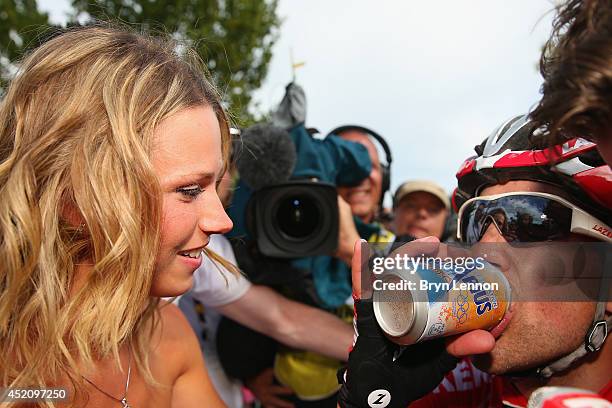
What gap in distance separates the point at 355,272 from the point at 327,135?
161cm

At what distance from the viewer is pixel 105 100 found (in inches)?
59.1

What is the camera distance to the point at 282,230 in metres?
2.68

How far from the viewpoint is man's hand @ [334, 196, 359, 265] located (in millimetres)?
2809

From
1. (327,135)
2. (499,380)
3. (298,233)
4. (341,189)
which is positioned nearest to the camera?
(499,380)

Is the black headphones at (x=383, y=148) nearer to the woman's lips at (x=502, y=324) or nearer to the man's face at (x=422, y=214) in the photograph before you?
the man's face at (x=422, y=214)

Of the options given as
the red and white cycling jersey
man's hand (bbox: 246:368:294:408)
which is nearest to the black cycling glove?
the red and white cycling jersey

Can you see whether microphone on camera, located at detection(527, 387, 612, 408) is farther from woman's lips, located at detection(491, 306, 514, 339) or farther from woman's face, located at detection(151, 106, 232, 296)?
woman's face, located at detection(151, 106, 232, 296)

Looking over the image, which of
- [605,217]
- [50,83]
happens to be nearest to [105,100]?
[50,83]

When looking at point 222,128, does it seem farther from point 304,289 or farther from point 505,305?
point 304,289

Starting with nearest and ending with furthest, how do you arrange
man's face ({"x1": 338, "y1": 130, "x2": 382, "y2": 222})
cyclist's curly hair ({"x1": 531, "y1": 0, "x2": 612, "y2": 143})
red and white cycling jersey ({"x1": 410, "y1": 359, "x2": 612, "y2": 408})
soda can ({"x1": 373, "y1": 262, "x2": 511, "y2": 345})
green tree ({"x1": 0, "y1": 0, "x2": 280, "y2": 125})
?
cyclist's curly hair ({"x1": 531, "y1": 0, "x2": 612, "y2": 143})
soda can ({"x1": 373, "y1": 262, "x2": 511, "y2": 345})
red and white cycling jersey ({"x1": 410, "y1": 359, "x2": 612, "y2": 408})
man's face ({"x1": 338, "y1": 130, "x2": 382, "y2": 222})
green tree ({"x1": 0, "y1": 0, "x2": 280, "y2": 125})

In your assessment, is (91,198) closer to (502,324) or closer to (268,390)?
(502,324)

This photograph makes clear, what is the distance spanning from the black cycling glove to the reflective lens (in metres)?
0.40

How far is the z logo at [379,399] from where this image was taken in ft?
4.79

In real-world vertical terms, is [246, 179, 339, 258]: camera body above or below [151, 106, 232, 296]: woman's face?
below
